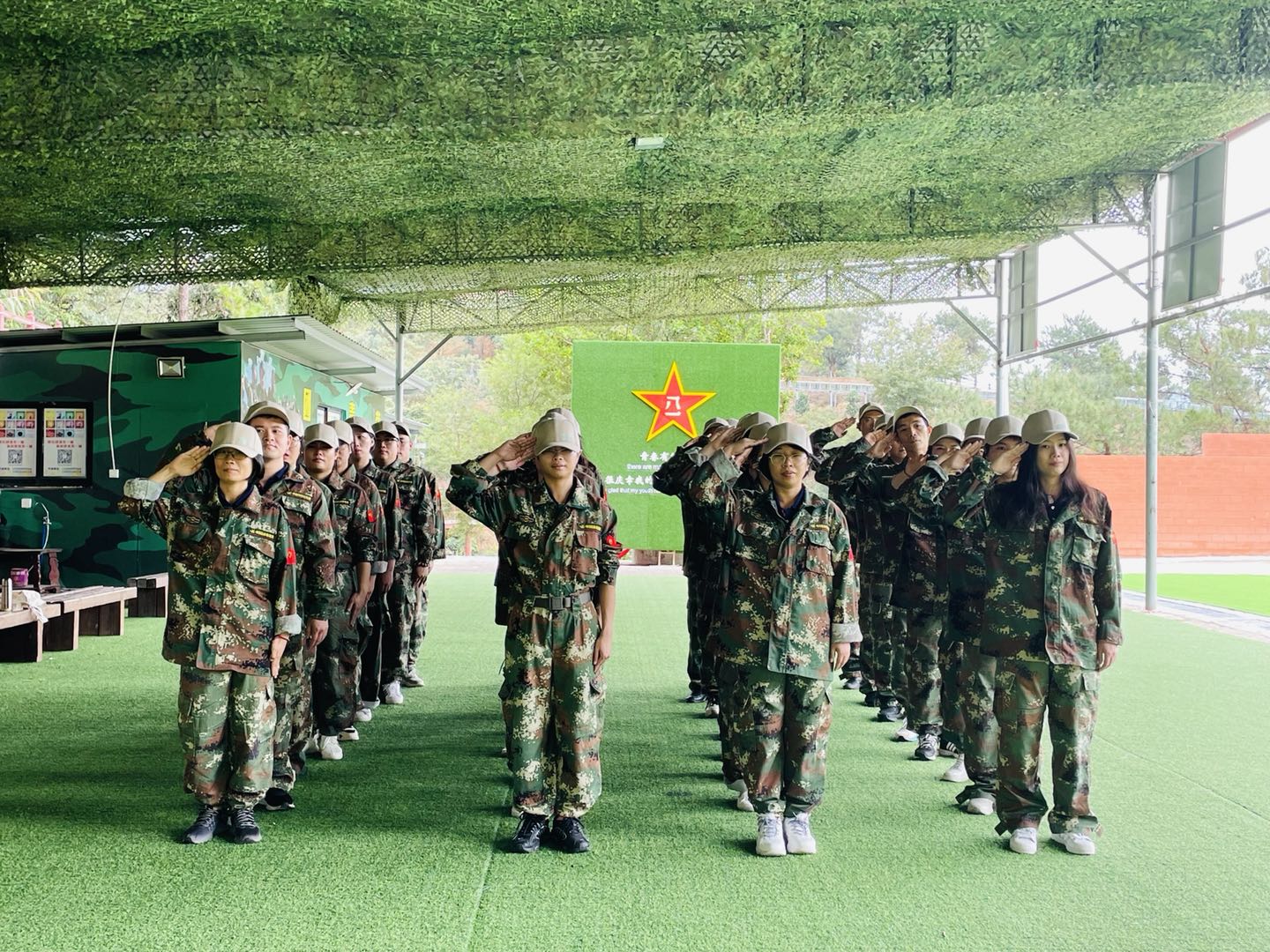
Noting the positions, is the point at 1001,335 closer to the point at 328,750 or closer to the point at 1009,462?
the point at 1009,462

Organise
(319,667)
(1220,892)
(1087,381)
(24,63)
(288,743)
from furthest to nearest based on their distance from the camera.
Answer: (1087,381)
(24,63)
(319,667)
(288,743)
(1220,892)

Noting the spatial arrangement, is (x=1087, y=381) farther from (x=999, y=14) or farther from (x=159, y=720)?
(x=159, y=720)

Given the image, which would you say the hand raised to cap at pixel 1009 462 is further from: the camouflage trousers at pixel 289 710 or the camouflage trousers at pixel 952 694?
the camouflage trousers at pixel 289 710

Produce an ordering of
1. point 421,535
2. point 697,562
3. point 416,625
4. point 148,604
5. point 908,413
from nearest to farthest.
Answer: point 908,413
point 697,562
point 421,535
point 416,625
point 148,604

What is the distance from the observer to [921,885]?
3.15 meters

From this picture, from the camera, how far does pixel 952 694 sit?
433 centimetres

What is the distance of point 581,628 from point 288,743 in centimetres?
150

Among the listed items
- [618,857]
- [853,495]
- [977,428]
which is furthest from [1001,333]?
[618,857]

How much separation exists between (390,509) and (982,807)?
11.4ft

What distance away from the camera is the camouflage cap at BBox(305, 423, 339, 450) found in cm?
451

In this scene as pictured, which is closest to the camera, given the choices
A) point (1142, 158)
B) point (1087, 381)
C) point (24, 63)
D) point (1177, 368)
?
point (24, 63)

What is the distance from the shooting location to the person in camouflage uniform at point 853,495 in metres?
5.31

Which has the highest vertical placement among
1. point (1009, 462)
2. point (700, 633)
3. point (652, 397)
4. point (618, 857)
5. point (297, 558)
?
point (652, 397)

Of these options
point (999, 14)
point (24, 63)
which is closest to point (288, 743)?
point (24, 63)
